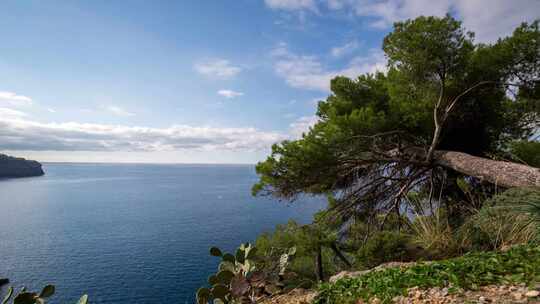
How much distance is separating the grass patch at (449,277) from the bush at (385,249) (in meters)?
3.37

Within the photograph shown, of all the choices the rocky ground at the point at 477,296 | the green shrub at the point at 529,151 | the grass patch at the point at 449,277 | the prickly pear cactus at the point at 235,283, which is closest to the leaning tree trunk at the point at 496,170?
the green shrub at the point at 529,151

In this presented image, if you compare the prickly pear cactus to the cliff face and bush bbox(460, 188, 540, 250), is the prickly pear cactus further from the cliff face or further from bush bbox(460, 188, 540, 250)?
the cliff face

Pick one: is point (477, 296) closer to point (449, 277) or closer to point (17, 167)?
point (449, 277)

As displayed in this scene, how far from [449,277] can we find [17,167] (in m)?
202

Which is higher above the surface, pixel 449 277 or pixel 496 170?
pixel 496 170

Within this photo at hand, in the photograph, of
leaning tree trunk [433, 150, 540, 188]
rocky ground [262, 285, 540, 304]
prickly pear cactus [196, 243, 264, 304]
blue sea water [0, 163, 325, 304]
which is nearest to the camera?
rocky ground [262, 285, 540, 304]

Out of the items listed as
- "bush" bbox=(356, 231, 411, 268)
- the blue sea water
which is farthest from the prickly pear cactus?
the blue sea water

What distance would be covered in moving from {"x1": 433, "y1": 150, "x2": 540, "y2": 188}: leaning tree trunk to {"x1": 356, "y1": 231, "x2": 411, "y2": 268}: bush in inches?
85.3

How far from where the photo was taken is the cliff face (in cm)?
13738

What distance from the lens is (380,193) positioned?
7375mm

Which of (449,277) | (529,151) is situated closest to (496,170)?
(529,151)

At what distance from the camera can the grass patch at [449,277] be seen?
8.24 ft

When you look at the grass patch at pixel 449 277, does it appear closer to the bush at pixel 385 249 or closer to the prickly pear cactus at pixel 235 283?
the prickly pear cactus at pixel 235 283

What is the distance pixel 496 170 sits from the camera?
5.18 metres
